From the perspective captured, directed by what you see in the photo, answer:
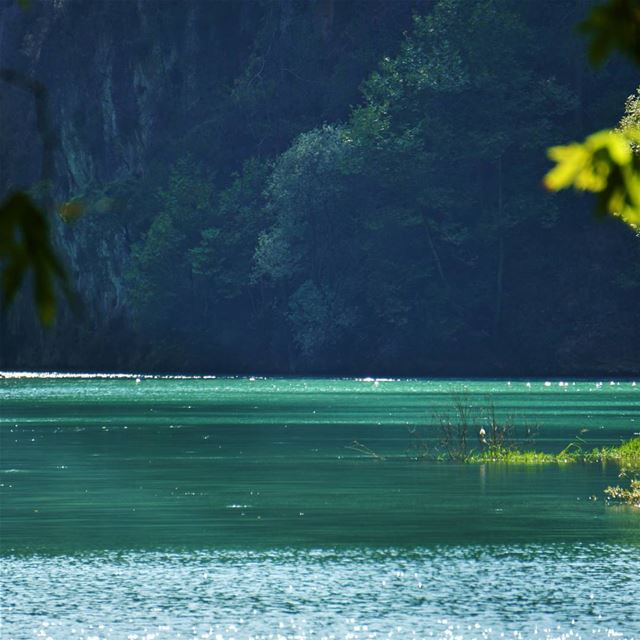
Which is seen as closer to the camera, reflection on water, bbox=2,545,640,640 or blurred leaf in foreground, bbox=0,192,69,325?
blurred leaf in foreground, bbox=0,192,69,325

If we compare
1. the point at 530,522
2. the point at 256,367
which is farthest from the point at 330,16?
the point at 530,522

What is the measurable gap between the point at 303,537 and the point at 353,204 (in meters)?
78.2

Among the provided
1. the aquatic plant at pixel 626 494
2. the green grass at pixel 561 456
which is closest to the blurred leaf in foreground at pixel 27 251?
the aquatic plant at pixel 626 494

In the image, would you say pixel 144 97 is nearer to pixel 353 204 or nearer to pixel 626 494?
pixel 353 204

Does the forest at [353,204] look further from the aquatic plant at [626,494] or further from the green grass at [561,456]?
the aquatic plant at [626,494]

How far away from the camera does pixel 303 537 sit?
23.8 m

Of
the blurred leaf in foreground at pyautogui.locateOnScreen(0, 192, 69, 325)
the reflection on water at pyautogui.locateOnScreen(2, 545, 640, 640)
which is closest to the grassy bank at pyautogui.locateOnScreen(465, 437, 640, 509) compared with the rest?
the reflection on water at pyautogui.locateOnScreen(2, 545, 640, 640)

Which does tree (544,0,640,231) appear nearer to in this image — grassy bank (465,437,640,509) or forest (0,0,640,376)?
grassy bank (465,437,640,509)

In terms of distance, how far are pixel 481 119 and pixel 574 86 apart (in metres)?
5.50

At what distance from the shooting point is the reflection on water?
16.4 meters

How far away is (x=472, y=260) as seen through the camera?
327 feet

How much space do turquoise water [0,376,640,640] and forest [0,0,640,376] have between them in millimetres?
48235

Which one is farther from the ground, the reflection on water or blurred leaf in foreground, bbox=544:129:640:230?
blurred leaf in foreground, bbox=544:129:640:230

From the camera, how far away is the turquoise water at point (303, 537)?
56.0 feet
